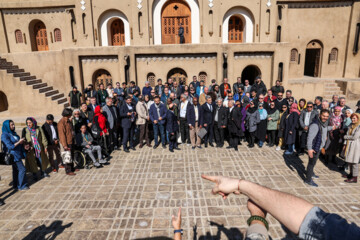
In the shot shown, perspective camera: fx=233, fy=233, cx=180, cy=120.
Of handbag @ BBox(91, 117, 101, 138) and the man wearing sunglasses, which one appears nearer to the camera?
the man wearing sunglasses

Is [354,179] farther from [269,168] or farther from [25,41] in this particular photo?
[25,41]

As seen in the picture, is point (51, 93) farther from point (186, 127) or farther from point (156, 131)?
point (186, 127)

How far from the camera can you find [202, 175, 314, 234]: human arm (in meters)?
1.51

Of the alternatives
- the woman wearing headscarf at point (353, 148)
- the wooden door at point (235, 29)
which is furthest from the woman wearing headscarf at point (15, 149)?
the wooden door at point (235, 29)

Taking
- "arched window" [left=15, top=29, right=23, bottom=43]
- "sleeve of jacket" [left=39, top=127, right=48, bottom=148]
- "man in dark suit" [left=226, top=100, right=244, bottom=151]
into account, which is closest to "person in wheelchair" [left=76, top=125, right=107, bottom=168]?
"sleeve of jacket" [left=39, top=127, right=48, bottom=148]

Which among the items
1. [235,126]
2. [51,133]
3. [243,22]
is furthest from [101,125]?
[243,22]

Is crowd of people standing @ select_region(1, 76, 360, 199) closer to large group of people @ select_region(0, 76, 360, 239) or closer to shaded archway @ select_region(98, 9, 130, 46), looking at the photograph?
large group of people @ select_region(0, 76, 360, 239)

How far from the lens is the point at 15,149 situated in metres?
6.47

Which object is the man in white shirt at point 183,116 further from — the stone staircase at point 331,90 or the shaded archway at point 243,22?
the stone staircase at point 331,90

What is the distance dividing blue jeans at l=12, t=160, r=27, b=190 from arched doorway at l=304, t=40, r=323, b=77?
73.2 feet

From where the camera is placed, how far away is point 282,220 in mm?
1557

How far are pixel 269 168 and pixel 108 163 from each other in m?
5.52

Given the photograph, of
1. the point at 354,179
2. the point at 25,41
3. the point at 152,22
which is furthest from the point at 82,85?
the point at 354,179

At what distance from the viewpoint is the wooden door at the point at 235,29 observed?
62.6ft
